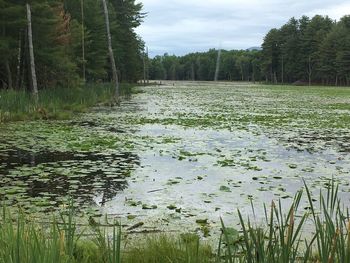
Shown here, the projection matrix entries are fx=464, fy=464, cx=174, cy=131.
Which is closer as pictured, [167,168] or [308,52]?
[167,168]

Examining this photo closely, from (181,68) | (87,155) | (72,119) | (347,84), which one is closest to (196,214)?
(87,155)

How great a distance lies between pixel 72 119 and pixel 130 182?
37.0ft

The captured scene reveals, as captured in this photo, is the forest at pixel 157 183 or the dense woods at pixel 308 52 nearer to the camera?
the forest at pixel 157 183

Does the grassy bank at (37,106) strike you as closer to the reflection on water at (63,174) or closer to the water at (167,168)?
the water at (167,168)

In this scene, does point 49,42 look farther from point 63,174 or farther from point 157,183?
point 157,183

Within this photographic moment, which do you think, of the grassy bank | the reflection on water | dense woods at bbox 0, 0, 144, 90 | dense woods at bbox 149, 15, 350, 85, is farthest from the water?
dense woods at bbox 149, 15, 350, 85

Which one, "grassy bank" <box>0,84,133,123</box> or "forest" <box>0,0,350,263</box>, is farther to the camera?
"grassy bank" <box>0,84,133,123</box>

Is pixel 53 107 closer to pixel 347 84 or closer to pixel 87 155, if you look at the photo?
pixel 87 155

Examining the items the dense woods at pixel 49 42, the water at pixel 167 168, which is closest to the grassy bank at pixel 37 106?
the dense woods at pixel 49 42

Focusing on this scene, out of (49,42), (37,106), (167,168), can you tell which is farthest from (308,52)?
(167,168)

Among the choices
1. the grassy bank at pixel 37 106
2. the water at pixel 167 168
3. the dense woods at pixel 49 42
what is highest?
the dense woods at pixel 49 42

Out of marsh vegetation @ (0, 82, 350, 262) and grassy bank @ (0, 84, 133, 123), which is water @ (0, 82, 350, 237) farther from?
grassy bank @ (0, 84, 133, 123)

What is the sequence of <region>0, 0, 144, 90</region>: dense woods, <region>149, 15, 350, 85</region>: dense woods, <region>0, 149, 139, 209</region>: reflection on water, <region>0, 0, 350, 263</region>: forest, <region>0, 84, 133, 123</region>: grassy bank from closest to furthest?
<region>0, 0, 350, 263</region>: forest
<region>0, 149, 139, 209</region>: reflection on water
<region>0, 84, 133, 123</region>: grassy bank
<region>0, 0, 144, 90</region>: dense woods
<region>149, 15, 350, 85</region>: dense woods

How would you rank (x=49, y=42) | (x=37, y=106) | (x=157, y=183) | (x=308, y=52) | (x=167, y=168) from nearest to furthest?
(x=157, y=183)
(x=167, y=168)
(x=37, y=106)
(x=49, y=42)
(x=308, y=52)
